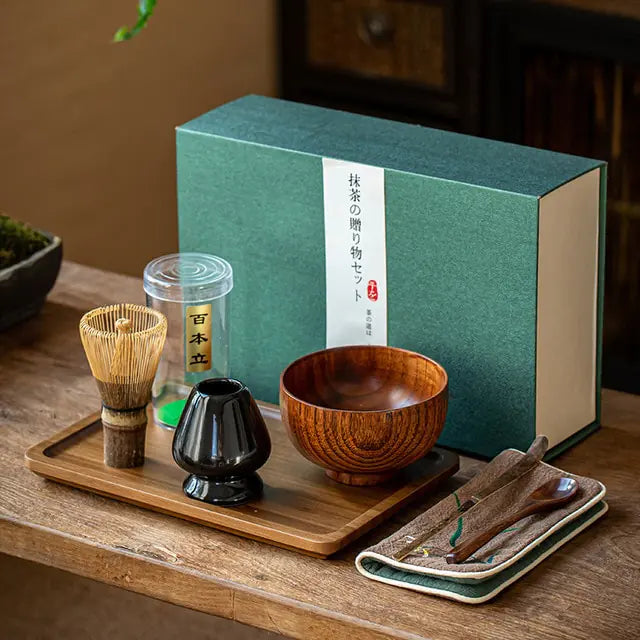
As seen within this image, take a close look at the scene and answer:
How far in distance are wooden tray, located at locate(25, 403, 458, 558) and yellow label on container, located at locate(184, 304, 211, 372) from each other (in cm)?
9

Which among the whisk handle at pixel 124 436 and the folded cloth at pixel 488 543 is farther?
the whisk handle at pixel 124 436

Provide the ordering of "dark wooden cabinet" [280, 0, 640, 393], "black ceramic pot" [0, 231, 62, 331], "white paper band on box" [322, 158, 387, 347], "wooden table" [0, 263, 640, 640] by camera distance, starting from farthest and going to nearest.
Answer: "dark wooden cabinet" [280, 0, 640, 393]
"black ceramic pot" [0, 231, 62, 331]
"white paper band on box" [322, 158, 387, 347]
"wooden table" [0, 263, 640, 640]

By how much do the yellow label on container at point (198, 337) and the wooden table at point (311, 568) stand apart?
17 centimetres

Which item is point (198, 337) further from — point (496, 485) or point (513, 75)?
point (513, 75)

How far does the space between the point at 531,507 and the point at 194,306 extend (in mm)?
412

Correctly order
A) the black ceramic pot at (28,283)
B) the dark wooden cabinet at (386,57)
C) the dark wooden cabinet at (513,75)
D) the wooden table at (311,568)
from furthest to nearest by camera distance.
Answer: the dark wooden cabinet at (386,57), the dark wooden cabinet at (513,75), the black ceramic pot at (28,283), the wooden table at (311,568)

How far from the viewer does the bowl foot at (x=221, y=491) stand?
46.3 inches

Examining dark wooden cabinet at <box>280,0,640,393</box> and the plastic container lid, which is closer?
the plastic container lid

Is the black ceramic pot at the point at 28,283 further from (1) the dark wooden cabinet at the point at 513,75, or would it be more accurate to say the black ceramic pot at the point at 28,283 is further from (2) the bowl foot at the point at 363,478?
(1) the dark wooden cabinet at the point at 513,75

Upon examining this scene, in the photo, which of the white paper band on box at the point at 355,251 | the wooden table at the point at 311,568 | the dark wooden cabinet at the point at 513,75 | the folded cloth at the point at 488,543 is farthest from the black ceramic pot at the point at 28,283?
the dark wooden cabinet at the point at 513,75

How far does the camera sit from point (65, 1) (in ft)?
8.13

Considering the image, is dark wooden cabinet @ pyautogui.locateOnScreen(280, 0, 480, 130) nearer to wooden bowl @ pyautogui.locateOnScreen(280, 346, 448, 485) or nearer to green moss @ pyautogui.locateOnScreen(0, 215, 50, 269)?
green moss @ pyautogui.locateOnScreen(0, 215, 50, 269)

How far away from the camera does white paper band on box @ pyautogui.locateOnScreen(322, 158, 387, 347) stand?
127cm

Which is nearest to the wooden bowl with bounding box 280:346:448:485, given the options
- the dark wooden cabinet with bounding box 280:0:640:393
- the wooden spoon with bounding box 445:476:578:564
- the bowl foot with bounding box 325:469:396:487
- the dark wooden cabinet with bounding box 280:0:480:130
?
the bowl foot with bounding box 325:469:396:487
